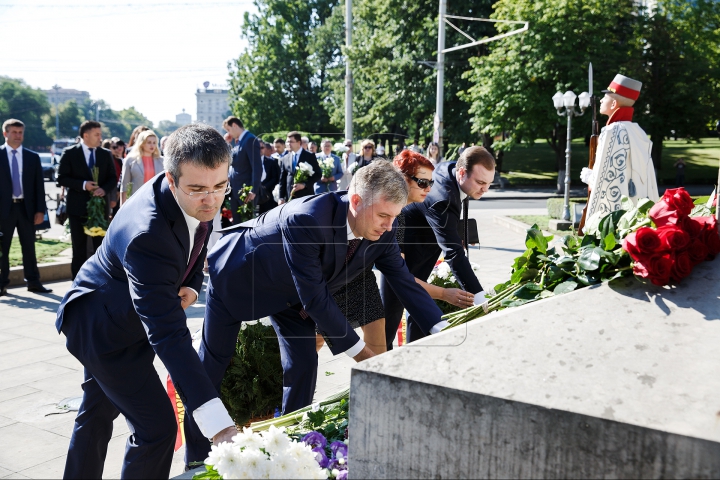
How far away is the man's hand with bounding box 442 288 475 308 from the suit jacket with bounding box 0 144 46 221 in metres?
5.62

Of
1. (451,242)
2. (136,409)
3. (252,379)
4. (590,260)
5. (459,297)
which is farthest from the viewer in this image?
(451,242)

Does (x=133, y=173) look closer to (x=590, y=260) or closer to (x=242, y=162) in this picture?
(x=242, y=162)

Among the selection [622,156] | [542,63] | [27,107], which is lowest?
[622,156]

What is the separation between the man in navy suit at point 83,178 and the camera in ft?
26.6

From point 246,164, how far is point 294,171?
1.81 m

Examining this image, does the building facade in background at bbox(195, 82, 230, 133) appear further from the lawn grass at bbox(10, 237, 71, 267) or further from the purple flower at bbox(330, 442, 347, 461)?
the lawn grass at bbox(10, 237, 71, 267)

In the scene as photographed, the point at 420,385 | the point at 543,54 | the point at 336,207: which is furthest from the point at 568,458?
the point at 543,54

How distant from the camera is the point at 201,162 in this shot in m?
2.34

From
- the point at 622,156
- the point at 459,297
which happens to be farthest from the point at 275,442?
the point at 622,156

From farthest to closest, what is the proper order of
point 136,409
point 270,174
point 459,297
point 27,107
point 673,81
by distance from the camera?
point 27,107
point 673,81
point 270,174
point 459,297
point 136,409

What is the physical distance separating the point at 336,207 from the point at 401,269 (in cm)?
63

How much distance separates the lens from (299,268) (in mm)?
3053

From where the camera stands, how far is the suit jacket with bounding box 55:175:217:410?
232 cm

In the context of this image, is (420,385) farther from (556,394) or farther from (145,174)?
(145,174)
